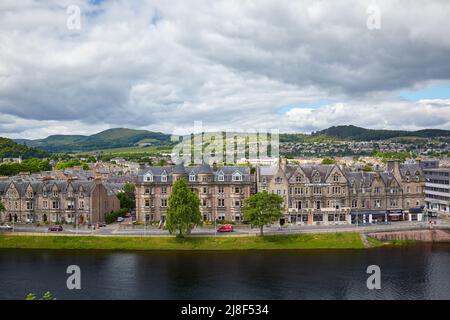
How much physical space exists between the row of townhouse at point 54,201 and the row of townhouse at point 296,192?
35.4 feet

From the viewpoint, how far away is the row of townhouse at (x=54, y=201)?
108m

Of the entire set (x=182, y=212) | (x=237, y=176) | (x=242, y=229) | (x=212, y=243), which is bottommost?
(x=212, y=243)

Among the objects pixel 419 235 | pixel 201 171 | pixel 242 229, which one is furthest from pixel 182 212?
pixel 419 235

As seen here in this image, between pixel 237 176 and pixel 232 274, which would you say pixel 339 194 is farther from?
pixel 232 274

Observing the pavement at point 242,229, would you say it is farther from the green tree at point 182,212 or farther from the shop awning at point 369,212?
the green tree at point 182,212

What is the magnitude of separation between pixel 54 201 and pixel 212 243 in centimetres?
4417

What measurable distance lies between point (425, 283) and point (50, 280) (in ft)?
188

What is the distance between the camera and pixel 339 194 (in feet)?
346

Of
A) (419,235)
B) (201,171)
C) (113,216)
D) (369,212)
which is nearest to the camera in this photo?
(419,235)

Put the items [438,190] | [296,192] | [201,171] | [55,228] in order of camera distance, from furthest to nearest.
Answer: [438,190]
[201,171]
[296,192]
[55,228]

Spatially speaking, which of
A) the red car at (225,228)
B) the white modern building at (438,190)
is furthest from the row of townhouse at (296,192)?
the white modern building at (438,190)

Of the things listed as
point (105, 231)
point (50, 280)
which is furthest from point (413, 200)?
point (50, 280)

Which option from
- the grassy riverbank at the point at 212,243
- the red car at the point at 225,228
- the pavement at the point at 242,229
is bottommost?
the grassy riverbank at the point at 212,243
